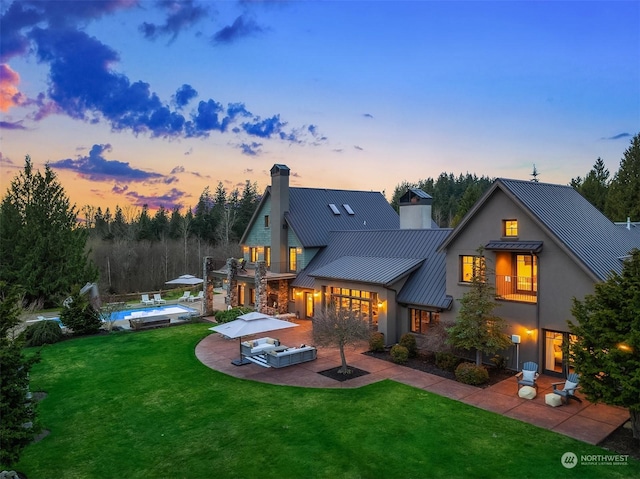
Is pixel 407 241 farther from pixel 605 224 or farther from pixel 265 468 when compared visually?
pixel 265 468

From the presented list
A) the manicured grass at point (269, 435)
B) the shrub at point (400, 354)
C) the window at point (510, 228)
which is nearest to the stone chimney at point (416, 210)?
the window at point (510, 228)

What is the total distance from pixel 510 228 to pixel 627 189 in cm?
3606

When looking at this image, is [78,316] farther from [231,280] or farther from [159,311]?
[231,280]

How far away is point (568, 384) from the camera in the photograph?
1291 centimetres

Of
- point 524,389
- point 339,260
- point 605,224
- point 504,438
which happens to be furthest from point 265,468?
point 605,224

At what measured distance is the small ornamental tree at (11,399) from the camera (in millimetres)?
7801

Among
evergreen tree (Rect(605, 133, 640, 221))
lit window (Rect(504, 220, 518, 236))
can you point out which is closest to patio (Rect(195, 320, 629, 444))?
lit window (Rect(504, 220, 518, 236))

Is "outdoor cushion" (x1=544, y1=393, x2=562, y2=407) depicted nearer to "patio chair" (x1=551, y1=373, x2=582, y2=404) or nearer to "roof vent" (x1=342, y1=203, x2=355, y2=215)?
"patio chair" (x1=551, y1=373, x2=582, y2=404)

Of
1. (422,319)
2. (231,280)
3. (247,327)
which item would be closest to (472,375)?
(422,319)

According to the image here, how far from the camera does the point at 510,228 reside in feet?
54.0

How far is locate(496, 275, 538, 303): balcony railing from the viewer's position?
1619cm

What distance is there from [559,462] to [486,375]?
5480mm

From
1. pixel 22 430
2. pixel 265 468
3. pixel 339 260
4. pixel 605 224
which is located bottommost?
pixel 265 468

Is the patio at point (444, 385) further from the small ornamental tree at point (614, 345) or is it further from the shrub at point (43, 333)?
the shrub at point (43, 333)
